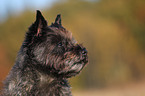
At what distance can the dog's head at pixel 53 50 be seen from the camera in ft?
19.8

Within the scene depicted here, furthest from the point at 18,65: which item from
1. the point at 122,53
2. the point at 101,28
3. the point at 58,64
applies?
the point at 122,53

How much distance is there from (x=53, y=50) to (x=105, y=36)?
29.2m

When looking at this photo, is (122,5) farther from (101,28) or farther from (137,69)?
(137,69)

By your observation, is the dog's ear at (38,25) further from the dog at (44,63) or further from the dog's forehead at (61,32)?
the dog's forehead at (61,32)

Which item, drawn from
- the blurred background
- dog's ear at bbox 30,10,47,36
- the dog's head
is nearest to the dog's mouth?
the dog's head

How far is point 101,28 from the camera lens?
34344mm

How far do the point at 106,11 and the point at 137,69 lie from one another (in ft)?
36.2

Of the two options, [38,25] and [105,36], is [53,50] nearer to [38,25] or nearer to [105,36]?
[38,25]

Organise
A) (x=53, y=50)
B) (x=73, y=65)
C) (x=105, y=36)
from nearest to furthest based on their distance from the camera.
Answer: (x=73, y=65), (x=53, y=50), (x=105, y=36)

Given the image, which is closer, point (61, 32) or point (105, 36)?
point (61, 32)

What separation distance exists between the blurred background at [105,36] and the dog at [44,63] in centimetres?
2340

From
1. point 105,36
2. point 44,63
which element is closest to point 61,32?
point 44,63

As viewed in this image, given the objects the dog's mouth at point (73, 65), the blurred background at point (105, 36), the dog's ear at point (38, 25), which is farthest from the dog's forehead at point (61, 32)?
the blurred background at point (105, 36)

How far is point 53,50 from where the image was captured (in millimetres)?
6184
